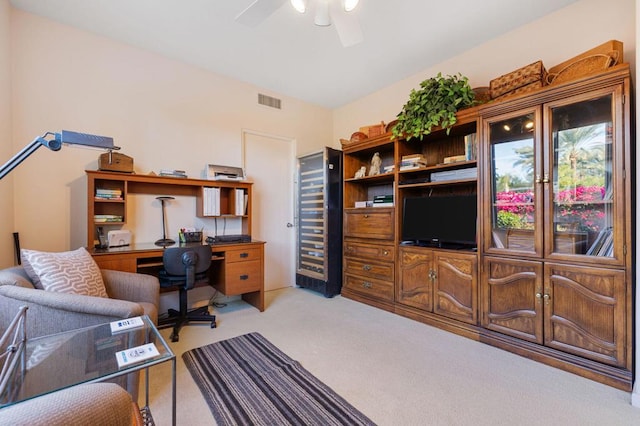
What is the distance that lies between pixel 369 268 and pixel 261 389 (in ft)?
6.39

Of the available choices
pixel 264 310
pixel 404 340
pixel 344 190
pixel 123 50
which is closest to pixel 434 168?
pixel 344 190

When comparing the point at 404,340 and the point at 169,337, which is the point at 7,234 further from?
the point at 404,340

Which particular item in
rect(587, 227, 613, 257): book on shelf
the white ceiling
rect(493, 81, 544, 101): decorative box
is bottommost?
rect(587, 227, 613, 257): book on shelf

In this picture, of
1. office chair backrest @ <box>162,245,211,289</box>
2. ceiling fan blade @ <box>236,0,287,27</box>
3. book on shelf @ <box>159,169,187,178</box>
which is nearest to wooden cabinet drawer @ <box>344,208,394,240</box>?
office chair backrest @ <box>162,245,211,289</box>

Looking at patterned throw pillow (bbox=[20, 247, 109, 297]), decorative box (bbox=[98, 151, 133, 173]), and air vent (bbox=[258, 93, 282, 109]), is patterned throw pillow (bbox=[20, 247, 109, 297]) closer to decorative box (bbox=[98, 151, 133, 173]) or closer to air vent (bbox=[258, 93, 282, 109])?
decorative box (bbox=[98, 151, 133, 173])

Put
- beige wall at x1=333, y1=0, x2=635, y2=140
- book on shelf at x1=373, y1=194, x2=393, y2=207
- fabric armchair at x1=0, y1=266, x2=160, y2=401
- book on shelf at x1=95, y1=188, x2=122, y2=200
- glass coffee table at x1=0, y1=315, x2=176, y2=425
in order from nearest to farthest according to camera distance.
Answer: glass coffee table at x1=0, y1=315, x2=176, y2=425 < fabric armchair at x1=0, y1=266, x2=160, y2=401 < beige wall at x1=333, y1=0, x2=635, y2=140 < book on shelf at x1=95, y1=188, x2=122, y2=200 < book on shelf at x1=373, y1=194, x2=393, y2=207

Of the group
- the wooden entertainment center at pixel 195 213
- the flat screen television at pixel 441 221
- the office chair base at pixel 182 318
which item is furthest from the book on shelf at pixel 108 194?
the flat screen television at pixel 441 221

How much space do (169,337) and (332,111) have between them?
3888 mm

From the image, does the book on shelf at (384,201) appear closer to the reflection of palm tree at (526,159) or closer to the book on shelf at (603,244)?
the reflection of palm tree at (526,159)

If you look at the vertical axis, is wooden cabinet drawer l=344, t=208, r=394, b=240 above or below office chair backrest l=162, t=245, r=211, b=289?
above

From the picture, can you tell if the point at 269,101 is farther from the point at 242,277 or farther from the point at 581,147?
the point at 581,147

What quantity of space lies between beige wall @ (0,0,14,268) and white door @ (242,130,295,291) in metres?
2.10

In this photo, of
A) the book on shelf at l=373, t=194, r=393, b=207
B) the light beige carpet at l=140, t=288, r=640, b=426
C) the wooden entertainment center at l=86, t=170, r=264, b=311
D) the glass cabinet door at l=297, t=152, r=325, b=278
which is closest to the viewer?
the light beige carpet at l=140, t=288, r=640, b=426

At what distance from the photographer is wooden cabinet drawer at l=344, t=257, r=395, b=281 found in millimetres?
3158
